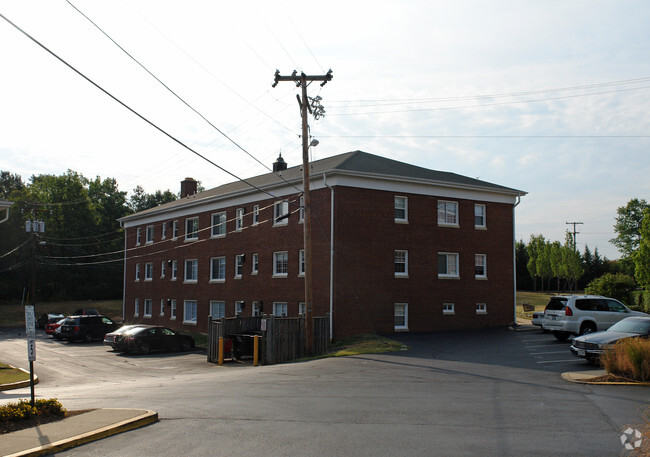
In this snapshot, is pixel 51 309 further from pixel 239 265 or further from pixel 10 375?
pixel 10 375

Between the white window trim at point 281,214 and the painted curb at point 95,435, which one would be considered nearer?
the painted curb at point 95,435

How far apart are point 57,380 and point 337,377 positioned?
11.2 meters

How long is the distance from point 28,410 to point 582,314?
20821 millimetres

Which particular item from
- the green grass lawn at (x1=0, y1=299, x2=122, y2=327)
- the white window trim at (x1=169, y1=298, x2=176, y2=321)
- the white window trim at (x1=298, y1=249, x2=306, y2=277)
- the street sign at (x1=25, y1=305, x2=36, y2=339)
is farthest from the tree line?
the street sign at (x1=25, y1=305, x2=36, y2=339)

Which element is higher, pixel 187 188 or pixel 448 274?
pixel 187 188

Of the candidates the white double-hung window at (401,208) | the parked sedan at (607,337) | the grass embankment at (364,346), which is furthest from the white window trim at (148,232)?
the parked sedan at (607,337)

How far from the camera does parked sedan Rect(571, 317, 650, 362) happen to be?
53.9 feet

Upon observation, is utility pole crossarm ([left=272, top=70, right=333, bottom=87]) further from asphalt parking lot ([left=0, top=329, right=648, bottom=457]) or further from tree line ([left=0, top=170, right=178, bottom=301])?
tree line ([left=0, top=170, right=178, bottom=301])

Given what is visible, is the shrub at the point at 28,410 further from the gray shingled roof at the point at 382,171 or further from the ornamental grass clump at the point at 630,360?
the gray shingled roof at the point at 382,171

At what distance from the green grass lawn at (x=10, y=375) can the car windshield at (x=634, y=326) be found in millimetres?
19594

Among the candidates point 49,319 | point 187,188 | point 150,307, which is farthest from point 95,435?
point 187,188

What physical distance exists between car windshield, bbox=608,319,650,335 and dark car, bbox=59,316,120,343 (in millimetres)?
31892

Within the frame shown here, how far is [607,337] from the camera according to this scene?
54.8 ft

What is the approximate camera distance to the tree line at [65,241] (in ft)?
242
